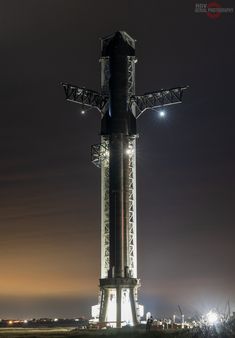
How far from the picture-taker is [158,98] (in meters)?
106

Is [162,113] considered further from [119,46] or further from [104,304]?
[104,304]

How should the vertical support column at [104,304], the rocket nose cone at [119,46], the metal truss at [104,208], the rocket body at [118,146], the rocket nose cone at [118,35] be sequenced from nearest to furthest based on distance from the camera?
the vertical support column at [104,304] < the rocket body at [118,146] < the metal truss at [104,208] < the rocket nose cone at [119,46] < the rocket nose cone at [118,35]

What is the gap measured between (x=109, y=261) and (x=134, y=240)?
17.5ft

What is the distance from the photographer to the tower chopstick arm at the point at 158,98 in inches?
4124

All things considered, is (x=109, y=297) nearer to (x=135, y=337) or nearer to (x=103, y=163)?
(x=103, y=163)

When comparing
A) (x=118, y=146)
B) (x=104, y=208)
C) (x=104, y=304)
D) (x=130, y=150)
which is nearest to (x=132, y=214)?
(x=104, y=208)

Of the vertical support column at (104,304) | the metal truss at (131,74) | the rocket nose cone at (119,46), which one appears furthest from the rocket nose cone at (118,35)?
the vertical support column at (104,304)

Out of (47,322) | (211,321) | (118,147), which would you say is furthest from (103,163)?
(47,322)

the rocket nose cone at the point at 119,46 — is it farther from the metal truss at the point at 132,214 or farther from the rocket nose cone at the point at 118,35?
the metal truss at the point at 132,214

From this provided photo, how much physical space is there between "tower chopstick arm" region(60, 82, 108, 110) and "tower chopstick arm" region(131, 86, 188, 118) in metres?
5.34

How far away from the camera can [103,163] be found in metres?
103

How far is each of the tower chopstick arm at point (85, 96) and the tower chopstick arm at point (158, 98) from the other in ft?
17.5

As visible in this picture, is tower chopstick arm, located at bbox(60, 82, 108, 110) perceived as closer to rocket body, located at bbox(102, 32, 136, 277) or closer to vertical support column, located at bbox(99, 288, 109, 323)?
rocket body, located at bbox(102, 32, 136, 277)

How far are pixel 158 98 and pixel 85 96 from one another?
11547 millimetres
